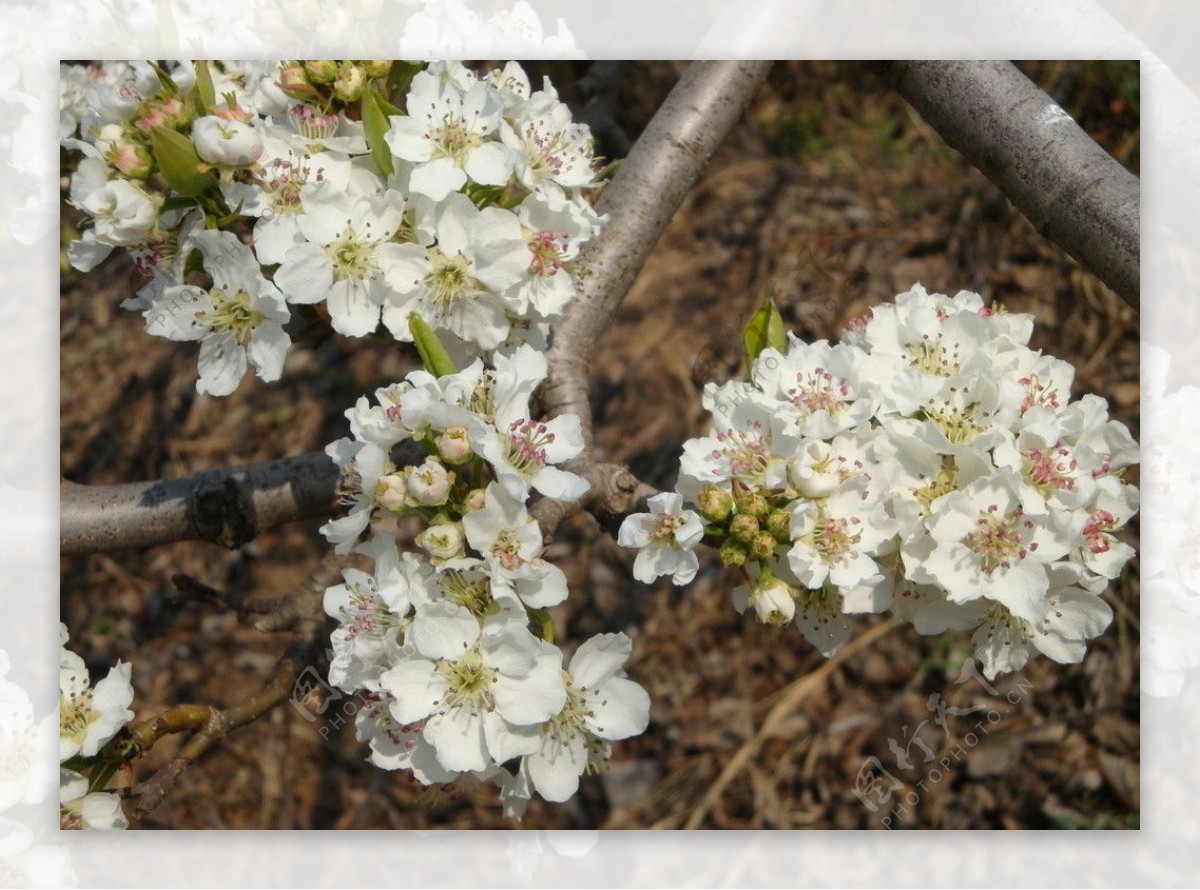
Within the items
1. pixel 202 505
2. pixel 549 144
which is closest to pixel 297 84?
pixel 549 144

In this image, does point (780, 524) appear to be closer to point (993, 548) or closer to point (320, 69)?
point (993, 548)

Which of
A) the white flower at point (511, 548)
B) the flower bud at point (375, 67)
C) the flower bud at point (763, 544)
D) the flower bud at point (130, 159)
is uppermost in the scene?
the flower bud at point (375, 67)

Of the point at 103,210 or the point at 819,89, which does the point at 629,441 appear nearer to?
the point at 819,89

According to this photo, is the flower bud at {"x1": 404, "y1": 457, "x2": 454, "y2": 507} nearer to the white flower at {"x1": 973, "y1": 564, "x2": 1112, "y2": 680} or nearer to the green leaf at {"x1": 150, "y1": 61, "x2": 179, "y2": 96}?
the green leaf at {"x1": 150, "y1": 61, "x2": 179, "y2": 96}

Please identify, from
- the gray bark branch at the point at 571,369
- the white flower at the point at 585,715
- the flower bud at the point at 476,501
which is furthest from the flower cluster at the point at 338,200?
the white flower at the point at 585,715

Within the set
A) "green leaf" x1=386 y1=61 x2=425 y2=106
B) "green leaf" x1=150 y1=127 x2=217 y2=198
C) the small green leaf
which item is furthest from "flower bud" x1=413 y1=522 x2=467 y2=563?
"green leaf" x1=386 y1=61 x2=425 y2=106

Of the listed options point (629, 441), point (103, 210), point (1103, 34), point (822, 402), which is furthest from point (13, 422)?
point (1103, 34)

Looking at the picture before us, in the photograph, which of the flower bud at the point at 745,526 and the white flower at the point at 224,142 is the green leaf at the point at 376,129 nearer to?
the white flower at the point at 224,142
